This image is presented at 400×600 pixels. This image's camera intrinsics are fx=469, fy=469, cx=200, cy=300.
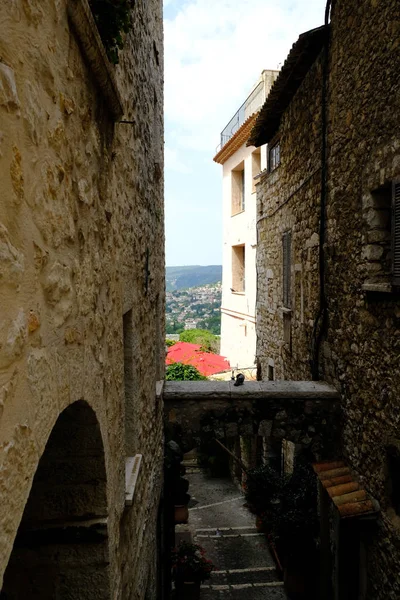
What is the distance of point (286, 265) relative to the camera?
8.31m

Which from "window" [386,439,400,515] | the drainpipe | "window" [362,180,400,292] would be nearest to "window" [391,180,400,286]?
"window" [362,180,400,292]

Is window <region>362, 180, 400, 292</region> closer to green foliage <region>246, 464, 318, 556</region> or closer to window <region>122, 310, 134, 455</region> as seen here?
window <region>122, 310, 134, 455</region>

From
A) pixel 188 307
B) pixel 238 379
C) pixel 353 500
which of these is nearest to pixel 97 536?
pixel 353 500

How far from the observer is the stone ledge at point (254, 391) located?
605cm

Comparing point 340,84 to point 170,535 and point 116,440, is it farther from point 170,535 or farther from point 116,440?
point 170,535

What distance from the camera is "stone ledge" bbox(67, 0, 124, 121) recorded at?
5.55 feet

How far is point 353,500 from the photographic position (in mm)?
4957

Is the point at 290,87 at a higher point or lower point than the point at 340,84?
higher

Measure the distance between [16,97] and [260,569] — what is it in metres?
8.88

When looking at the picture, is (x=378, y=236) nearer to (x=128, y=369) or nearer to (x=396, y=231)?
(x=396, y=231)

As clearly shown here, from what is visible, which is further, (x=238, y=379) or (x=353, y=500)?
(x=238, y=379)

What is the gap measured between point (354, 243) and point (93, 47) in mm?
4077

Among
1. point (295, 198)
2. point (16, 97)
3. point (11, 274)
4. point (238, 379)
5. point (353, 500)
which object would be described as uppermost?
point (295, 198)

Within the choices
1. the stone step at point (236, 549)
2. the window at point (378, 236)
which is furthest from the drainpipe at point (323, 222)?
the stone step at point (236, 549)
